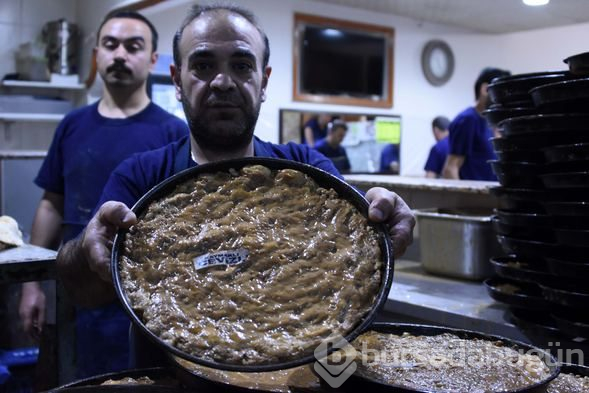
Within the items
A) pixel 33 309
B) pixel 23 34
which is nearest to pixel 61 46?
pixel 23 34

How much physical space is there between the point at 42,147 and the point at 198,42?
4.99 metres

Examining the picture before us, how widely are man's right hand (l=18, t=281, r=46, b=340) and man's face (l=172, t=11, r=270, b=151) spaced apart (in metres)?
1.12

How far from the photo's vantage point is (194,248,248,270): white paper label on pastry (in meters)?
0.94

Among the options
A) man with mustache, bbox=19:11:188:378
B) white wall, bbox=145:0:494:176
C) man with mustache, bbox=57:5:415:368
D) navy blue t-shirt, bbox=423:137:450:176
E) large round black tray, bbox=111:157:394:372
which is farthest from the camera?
white wall, bbox=145:0:494:176

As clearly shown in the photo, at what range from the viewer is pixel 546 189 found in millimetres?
1443

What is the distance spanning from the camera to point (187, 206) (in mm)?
1038

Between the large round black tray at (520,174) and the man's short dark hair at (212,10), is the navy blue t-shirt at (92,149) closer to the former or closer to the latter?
the man's short dark hair at (212,10)

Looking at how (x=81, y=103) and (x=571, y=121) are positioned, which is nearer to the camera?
(x=571, y=121)

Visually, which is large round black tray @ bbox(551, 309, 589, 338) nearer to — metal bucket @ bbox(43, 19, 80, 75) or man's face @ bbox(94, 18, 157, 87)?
man's face @ bbox(94, 18, 157, 87)

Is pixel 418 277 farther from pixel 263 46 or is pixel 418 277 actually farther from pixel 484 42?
pixel 484 42

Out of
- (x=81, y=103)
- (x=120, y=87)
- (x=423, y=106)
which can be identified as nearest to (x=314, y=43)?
(x=423, y=106)

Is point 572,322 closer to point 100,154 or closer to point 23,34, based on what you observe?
point 100,154

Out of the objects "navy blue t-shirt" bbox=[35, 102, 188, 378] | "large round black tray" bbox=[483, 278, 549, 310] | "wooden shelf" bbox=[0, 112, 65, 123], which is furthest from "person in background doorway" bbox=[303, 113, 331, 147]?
"large round black tray" bbox=[483, 278, 549, 310]

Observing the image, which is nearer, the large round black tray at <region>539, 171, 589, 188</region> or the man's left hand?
the man's left hand
